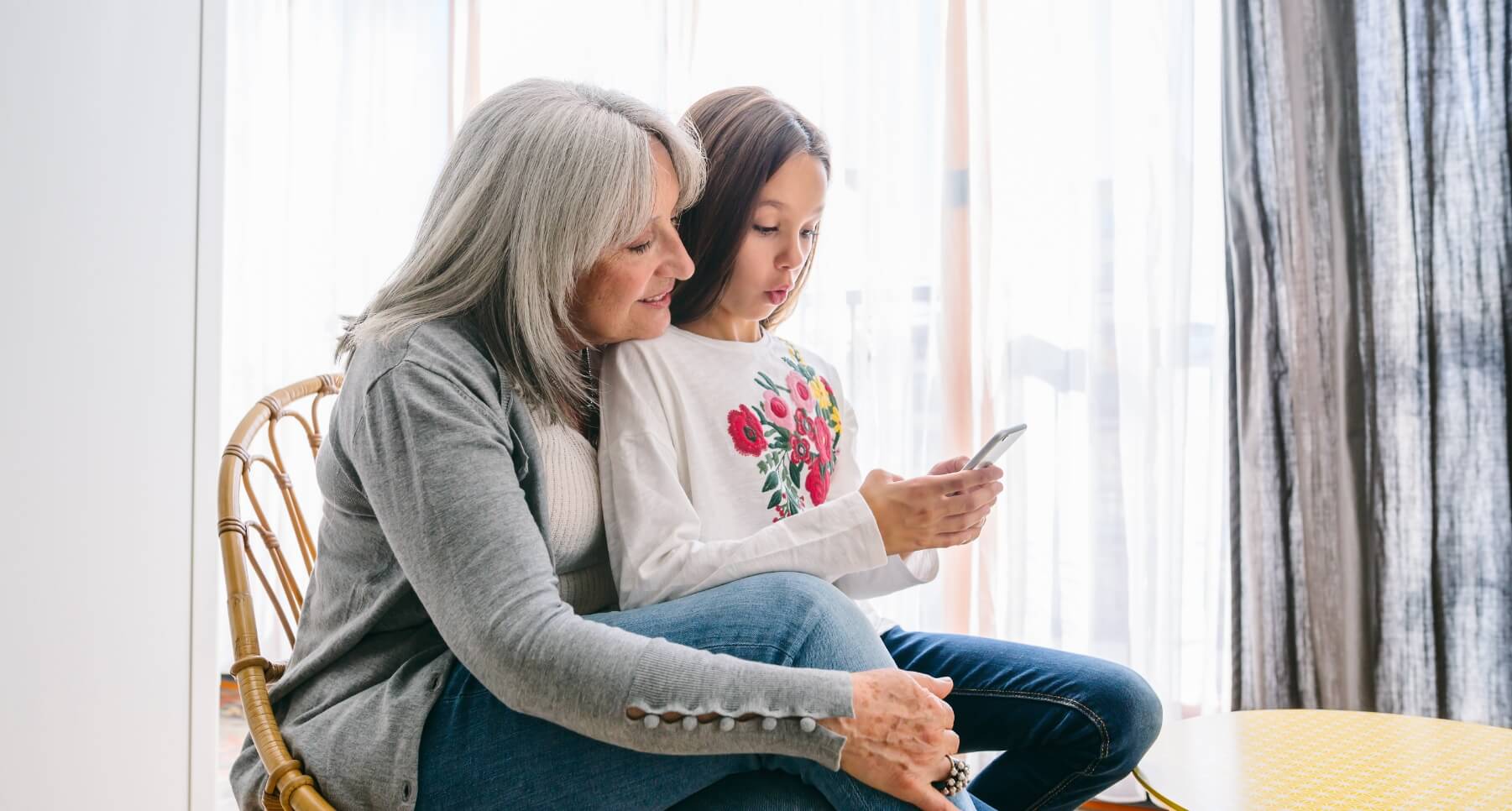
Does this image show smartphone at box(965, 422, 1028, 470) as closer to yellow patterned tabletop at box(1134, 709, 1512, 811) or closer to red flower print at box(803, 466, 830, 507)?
red flower print at box(803, 466, 830, 507)

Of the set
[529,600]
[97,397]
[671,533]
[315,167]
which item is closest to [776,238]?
[671,533]

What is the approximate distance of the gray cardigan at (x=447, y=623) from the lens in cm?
73

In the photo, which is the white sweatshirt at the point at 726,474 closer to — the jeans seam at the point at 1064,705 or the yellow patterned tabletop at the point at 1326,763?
the jeans seam at the point at 1064,705

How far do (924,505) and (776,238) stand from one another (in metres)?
0.37

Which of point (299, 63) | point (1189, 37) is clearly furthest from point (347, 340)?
point (299, 63)

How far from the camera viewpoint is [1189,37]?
6.27ft

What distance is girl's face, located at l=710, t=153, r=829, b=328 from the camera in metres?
1.18

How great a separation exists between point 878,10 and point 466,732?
70.6 inches

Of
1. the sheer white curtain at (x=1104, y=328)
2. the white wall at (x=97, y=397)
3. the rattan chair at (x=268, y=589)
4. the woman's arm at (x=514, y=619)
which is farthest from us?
the sheer white curtain at (x=1104, y=328)

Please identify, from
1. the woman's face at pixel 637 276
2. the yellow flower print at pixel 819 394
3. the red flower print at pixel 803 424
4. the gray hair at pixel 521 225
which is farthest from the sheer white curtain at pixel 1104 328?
the gray hair at pixel 521 225

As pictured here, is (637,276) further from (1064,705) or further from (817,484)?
(1064,705)

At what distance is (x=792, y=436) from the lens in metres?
1.20

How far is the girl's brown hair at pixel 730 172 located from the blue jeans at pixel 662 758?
478mm

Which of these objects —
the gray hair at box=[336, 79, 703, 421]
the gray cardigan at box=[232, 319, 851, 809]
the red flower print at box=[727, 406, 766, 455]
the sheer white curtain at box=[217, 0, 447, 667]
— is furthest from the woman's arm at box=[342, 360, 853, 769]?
the sheer white curtain at box=[217, 0, 447, 667]
